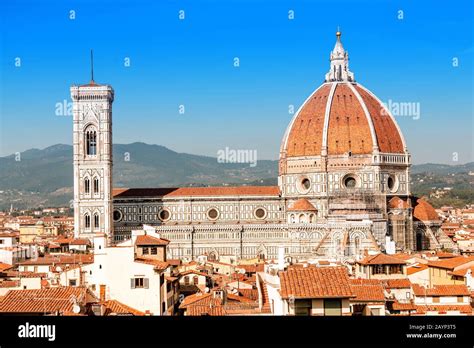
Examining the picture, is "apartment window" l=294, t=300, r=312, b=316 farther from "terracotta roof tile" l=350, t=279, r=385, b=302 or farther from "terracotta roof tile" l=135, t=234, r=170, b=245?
"terracotta roof tile" l=135, t=234, r=170, b=245

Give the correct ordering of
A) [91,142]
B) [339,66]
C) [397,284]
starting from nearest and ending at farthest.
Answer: [397,284]
[91,142]
[339,66]

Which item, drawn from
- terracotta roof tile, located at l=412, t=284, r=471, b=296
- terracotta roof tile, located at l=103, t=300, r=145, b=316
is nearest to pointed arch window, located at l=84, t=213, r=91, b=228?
terracotta roof tile, located at l=412, t=284, r=471, b=296

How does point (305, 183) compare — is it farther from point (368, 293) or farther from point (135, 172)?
point (135, 172)

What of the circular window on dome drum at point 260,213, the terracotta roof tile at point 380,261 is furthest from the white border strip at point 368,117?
the terracotta roof tile at point 380,261

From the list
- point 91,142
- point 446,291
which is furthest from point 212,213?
point 446,291

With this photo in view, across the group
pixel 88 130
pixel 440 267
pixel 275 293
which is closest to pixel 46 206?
pixel 88 130

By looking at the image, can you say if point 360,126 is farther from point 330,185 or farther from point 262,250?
point 262,250
